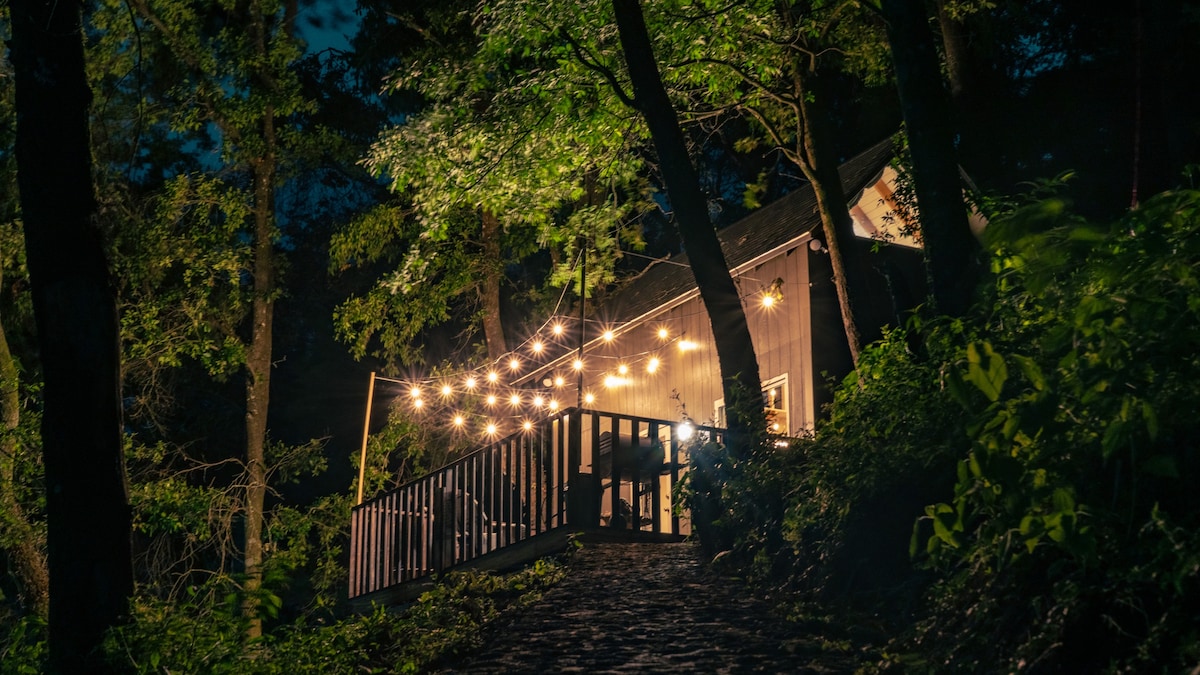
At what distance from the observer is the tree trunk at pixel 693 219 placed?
10.8 meters

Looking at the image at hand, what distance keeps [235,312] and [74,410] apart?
52.4 ft

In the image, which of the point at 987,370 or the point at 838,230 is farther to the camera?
the point at 838,230

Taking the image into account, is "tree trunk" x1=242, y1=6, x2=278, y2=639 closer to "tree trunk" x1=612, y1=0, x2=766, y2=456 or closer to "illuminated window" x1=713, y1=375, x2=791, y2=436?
"illuminated window" x1=713, y1=375, x2=791, y2=436

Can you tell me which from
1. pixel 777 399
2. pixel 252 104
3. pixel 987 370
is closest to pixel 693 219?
pixel 777 399

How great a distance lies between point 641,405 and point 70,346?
40.8 feet

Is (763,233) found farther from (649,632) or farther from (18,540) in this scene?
(18,540)

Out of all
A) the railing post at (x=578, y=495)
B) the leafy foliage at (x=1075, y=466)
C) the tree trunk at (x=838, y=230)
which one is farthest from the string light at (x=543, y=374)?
the leafy foliage at (x=1075, y=466)

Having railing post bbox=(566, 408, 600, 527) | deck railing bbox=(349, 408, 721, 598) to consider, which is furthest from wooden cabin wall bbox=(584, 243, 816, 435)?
railing post bbox=(566, 408, 600, 527)

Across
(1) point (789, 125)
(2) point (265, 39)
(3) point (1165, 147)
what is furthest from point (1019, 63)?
(2) point (265, 39)

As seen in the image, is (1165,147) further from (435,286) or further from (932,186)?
(435,286)

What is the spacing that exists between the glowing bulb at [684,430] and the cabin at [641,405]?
39mm

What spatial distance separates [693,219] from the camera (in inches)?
434

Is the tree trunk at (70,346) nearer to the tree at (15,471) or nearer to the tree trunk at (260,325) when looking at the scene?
the tree at (15,471)

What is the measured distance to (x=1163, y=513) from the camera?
460 cm
